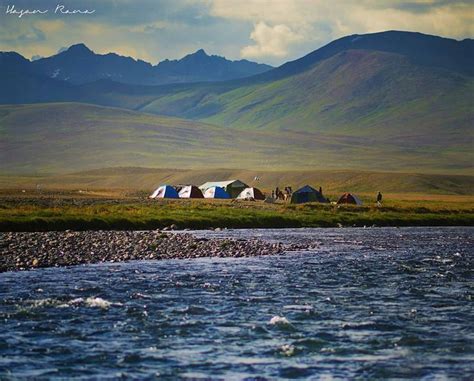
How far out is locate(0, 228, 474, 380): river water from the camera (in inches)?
786

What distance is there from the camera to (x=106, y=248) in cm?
4284

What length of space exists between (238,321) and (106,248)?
747 inches

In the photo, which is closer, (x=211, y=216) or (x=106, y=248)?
(x=106, y=248)

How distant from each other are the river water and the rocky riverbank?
1.70 meters

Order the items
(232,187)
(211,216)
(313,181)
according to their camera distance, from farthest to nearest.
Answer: (313,181) < (232,187) < (211,216)

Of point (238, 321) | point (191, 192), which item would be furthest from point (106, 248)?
point (191, 192)

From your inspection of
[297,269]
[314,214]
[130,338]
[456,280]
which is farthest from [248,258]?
[314,214]

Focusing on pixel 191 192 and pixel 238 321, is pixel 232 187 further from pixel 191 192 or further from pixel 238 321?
pixel 238 321

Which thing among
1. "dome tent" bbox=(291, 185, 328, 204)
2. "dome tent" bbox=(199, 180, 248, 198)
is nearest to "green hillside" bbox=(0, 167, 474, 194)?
"dome tent" bbox=(199, 180, 248, 198)

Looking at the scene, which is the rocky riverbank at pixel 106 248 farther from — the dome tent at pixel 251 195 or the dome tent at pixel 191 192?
the dome tent at pixel 191 192

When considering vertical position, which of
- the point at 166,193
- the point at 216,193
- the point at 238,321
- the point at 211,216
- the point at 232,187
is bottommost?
the point at 238,321

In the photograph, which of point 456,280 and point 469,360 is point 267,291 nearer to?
point 456,280

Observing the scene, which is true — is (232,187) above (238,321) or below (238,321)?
above

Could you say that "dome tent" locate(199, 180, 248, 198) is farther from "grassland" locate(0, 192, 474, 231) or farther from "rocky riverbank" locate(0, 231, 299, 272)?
"rocky riverbank" locate(0, 231, 299, 272)
